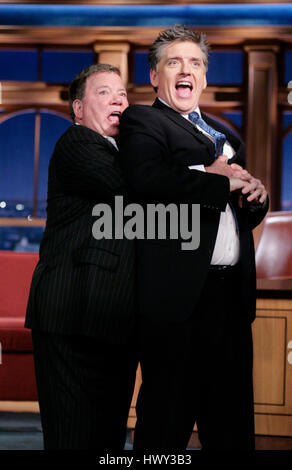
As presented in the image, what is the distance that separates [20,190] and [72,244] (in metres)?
5.25

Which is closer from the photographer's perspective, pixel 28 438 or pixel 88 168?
pixel 88 168

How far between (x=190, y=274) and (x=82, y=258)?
0.24 m

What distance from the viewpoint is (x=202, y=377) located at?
140 cm

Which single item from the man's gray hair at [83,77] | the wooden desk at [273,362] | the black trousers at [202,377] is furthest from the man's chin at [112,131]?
the wooden desk at [273,362]

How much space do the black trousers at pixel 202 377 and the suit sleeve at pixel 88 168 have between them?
11.6 inches

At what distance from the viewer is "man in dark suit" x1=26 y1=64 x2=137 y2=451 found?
1.39 metres

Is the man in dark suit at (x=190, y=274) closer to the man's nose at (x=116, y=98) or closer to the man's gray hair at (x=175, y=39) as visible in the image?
the man's gray hair at (x=175, y=39)

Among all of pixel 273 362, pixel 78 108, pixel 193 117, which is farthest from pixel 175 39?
pixel 273 362

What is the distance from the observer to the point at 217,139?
1490 mm

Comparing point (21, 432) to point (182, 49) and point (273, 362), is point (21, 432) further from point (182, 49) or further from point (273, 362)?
point (182, 49)

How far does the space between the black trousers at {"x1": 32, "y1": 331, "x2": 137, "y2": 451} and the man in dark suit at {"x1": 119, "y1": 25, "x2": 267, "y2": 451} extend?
12 cm

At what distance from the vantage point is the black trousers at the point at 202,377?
1.35 meters

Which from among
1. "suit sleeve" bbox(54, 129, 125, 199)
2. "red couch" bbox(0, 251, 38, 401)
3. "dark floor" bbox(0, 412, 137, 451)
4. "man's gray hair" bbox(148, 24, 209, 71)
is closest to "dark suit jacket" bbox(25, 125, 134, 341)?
"suit sleeve" bbox(54, 129, 125, 199)
